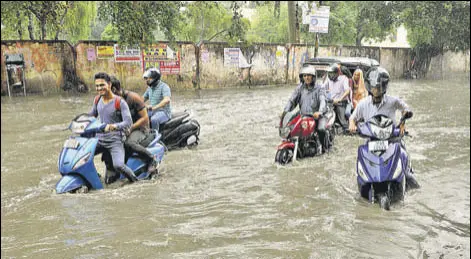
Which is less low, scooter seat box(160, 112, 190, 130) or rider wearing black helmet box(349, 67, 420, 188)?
rider wearing black helmet box(349, 67, 420, 188)

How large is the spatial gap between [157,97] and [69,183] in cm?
291

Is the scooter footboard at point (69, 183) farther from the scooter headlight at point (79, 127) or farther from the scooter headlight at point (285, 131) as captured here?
the scooter headlight at point (285, 131)

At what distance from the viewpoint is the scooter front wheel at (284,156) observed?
694 cm

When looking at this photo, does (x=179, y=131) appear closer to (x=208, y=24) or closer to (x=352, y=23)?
(x=208, y=24)

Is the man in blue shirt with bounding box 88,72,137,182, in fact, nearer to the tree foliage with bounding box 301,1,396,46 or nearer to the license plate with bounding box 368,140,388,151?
the license plate with bounding box 368,140,388,151

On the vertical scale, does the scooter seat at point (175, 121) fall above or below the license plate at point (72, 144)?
below

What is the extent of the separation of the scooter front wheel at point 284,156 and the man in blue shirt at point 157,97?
2.12 m

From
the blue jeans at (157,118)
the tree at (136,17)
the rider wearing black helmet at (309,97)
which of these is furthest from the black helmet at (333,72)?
the tree at (136,17)

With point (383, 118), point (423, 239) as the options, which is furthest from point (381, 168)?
point (423, 239)

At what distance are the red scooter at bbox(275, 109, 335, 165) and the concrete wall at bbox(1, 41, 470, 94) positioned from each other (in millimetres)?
7296

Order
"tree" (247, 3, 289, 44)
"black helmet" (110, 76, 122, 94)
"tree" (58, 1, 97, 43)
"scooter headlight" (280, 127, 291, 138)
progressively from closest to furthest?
"black helmet" (110, 76, 122, 94) → "scooter headlight" (280, 127, 291, 138) → "tree" (58, 1, 97, 43) → "tree" (247, 3, 289, 44)

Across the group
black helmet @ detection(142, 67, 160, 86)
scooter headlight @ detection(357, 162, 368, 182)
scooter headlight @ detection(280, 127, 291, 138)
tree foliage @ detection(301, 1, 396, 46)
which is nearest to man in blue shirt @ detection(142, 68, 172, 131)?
black helmet @ detection(142, 67, 160, 86)

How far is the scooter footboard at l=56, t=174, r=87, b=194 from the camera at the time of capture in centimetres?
506

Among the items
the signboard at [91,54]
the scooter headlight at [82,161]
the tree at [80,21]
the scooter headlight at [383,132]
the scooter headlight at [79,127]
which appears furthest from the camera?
the tree at [80,21]
